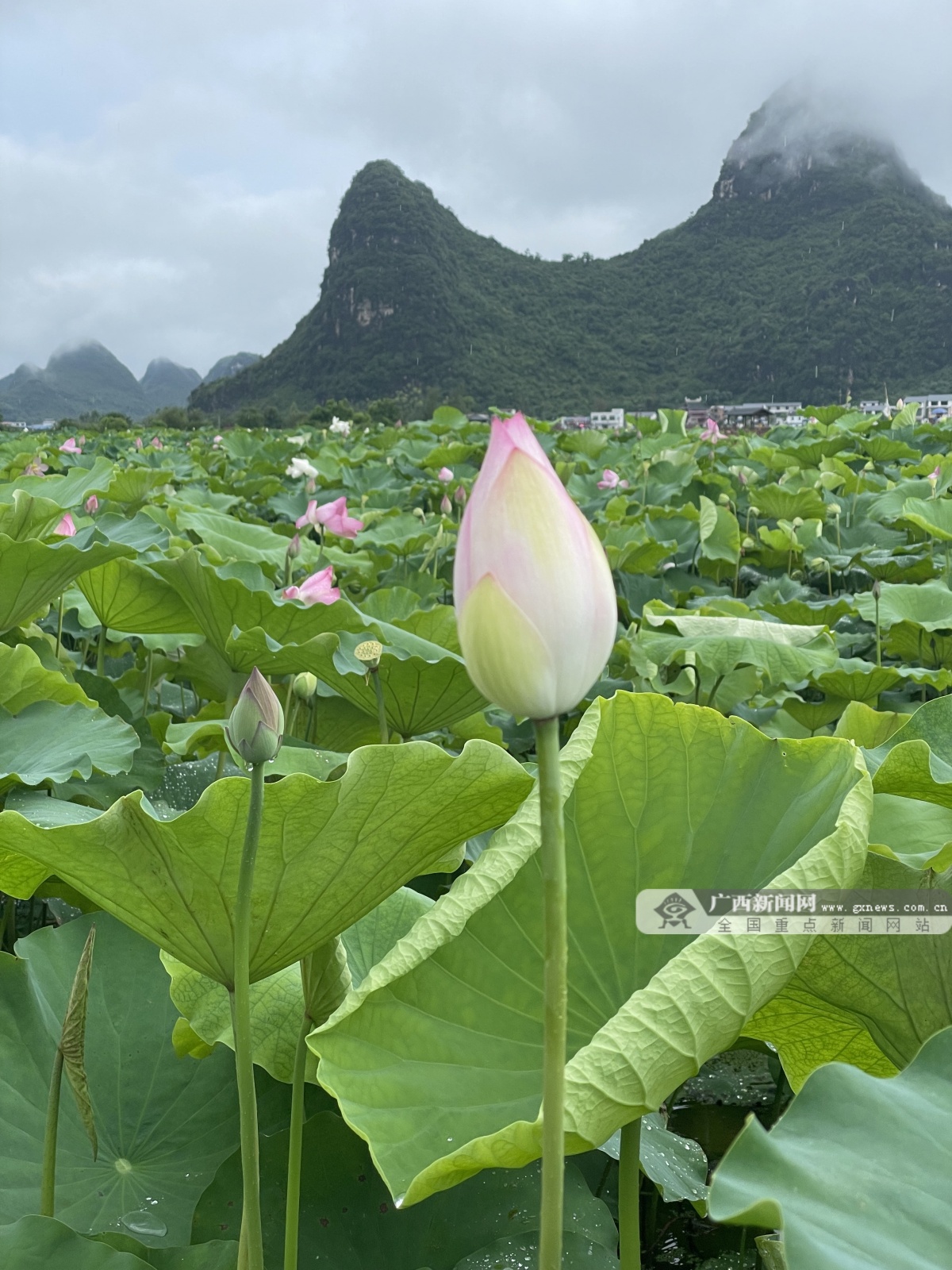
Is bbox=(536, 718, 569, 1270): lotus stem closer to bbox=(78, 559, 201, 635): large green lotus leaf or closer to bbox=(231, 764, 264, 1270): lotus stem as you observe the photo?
bbox=(231, 764, 264, 1270): lotus stem

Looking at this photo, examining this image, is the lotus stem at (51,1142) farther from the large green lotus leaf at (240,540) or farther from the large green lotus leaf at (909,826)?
the large green lotus leaf at (240,540)

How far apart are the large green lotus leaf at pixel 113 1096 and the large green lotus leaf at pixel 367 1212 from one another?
93 millimetres

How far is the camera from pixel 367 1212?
67 centimetres

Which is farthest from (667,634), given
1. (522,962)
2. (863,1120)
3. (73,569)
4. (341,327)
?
(341,327)

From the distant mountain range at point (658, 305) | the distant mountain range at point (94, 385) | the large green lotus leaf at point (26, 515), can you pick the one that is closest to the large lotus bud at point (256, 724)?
the large green lotus leaf at point (26, 515)

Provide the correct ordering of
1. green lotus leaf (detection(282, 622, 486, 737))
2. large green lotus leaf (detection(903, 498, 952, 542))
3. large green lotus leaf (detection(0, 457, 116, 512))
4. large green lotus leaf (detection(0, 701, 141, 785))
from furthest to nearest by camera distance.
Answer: large green lotus leaf (detection(903, 498, 952, 542)) < large green lotus leaf (detection(0, 457, 116, 512)) < green lotus leaf (detection(282, 622, 486, 737)) < large green lotus leaf (detection(0, 701, 141, 785))

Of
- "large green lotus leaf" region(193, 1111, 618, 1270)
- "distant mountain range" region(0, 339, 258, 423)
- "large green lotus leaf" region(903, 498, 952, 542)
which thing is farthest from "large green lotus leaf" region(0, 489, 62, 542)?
"distant mountain range" region(0, 339, 258, 423)

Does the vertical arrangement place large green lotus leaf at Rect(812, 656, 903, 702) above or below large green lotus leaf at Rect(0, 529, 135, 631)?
below

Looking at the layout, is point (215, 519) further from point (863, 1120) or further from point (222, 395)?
point (222, 395)

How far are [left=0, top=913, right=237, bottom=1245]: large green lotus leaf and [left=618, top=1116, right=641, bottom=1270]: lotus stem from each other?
35 cm

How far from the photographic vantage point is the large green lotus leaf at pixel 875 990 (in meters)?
0.57

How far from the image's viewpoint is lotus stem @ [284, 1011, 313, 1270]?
557 millimetres

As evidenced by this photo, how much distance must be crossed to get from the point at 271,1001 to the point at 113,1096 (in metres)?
0.20

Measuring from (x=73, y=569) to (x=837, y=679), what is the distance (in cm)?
116
